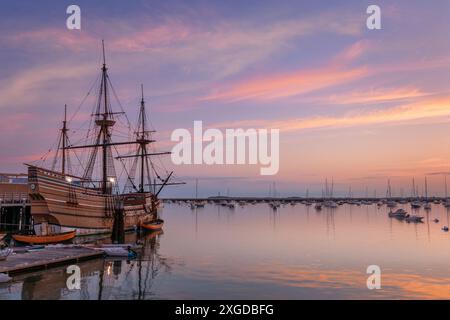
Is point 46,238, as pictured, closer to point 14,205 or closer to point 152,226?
point 14,205

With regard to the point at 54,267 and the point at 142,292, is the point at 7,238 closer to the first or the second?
the point at 54,267

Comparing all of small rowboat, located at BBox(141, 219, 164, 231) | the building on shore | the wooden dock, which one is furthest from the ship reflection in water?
→ the building on shore

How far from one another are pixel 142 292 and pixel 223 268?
10843mm

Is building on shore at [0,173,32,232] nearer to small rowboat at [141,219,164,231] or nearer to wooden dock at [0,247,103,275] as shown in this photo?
small rowboat at [141,219,164,231]

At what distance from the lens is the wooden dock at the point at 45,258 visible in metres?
29.6

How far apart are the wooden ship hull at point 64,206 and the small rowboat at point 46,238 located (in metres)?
3.06

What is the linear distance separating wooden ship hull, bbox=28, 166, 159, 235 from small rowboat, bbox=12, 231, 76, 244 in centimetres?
306

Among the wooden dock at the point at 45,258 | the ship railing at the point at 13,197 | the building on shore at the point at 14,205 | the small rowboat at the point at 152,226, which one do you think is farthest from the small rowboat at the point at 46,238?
the small rowboat at the point at 152,226

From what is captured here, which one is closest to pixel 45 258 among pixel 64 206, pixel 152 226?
pixel 64 206

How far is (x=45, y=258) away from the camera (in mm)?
33344
